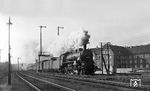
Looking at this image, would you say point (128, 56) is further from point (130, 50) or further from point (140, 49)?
point (140, 49)

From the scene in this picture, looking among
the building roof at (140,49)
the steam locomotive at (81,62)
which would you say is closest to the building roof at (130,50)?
the building roof at (140,49)

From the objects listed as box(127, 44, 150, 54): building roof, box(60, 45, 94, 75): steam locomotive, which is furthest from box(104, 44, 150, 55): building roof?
box(60, 45, 94, 75): steam locomotive

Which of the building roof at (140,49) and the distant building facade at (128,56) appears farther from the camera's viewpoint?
the building roof at (140,49)

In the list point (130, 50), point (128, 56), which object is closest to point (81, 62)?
point (128, 56)

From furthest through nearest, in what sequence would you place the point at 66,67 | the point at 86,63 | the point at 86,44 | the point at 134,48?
the point at 134,48, the point at 66,67, the point at 86,44, the point at 86,63

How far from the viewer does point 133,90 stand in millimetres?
16094

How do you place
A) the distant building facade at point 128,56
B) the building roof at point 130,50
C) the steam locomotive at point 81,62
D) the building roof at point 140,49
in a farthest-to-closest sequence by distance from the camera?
the building roof at point 130,50, the building roof at point 140,49, the distant building facade at point 128,56, the steam locomotive at point 81,62

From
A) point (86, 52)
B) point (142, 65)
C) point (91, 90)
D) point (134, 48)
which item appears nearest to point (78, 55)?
point (86, 52)

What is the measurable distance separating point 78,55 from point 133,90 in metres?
22.9

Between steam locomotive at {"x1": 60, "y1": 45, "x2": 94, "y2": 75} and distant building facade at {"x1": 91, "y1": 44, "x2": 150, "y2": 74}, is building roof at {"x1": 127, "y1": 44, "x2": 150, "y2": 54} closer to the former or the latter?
distant building facade at {"x1": 91, "y1": 44, "x2": 150, "y2": 74}

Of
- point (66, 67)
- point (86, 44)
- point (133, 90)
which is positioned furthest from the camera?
point (66, 67)

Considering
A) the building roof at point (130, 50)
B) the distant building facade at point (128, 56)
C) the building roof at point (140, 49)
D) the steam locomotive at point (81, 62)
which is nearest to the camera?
the steam locomotive at point (81, 62)

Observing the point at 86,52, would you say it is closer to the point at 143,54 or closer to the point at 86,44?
the point at 86,44

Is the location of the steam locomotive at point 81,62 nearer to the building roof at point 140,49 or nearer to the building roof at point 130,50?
the building roof at point 130,50
